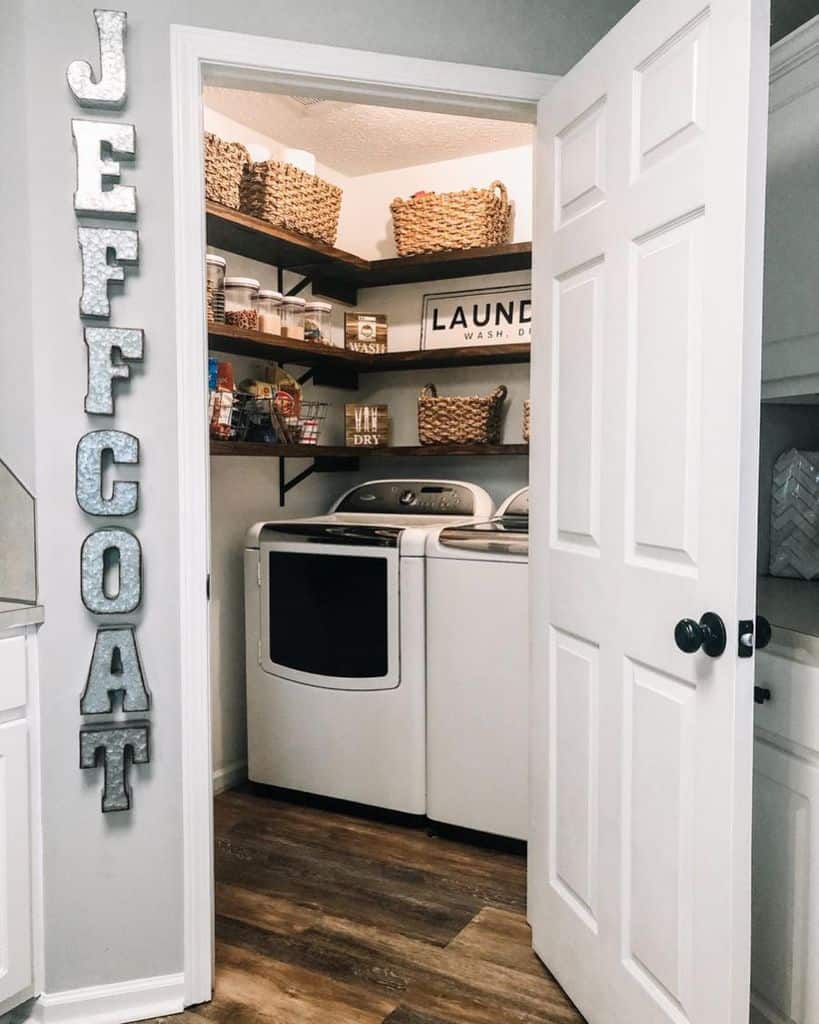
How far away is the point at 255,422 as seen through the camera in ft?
10.1

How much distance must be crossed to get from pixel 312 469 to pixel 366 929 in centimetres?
191

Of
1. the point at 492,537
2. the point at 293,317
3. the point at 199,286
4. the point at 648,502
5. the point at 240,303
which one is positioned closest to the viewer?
the point at 648,502

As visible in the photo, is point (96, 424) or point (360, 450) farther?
point (360, 450)

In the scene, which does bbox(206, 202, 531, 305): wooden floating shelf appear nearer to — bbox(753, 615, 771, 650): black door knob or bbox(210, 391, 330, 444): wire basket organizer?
bbox(210, 391, 330, 444): wire basket organizer

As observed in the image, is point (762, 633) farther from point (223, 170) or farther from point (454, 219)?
point (454, 219)

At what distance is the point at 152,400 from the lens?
191 cm

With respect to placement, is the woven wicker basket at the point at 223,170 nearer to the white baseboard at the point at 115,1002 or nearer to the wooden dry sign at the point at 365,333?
the wooden dry sign at the point at 365,333

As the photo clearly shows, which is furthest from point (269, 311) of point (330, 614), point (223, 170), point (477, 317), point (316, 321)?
point (330, 614)

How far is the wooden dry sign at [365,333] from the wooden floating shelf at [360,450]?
0.42m

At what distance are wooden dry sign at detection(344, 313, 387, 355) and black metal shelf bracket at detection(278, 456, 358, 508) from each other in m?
0.47

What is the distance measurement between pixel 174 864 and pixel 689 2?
197cm

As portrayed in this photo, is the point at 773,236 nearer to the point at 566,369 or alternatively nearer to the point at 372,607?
the point at 566,369

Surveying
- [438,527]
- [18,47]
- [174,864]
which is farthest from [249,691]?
[18,47]

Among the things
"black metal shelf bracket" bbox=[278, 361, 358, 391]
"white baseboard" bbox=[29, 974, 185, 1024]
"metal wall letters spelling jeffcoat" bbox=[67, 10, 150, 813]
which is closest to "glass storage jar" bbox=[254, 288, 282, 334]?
"black metal shelf bracket" bbox=[278, 361, 358, 391]
